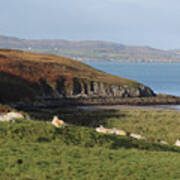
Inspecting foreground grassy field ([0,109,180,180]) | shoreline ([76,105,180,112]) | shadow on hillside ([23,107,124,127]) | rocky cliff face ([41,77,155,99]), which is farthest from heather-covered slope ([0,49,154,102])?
foreground grassy field ([0,109,180,180])

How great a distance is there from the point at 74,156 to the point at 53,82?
258 ft

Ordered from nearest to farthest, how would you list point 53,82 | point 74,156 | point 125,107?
point 74,156, point 125,107, point 53,82

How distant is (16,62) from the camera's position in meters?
108

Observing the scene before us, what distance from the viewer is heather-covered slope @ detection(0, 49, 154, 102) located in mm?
89562

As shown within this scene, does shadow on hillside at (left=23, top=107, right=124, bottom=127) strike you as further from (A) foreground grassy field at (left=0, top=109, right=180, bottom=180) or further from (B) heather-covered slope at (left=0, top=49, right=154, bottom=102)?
(A) foreground grassy field at (left=0, top=109, right=180, bottom=180)

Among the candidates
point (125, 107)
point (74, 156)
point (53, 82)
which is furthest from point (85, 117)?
point (74, 156)

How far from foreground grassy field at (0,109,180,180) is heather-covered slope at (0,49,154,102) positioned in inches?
2262

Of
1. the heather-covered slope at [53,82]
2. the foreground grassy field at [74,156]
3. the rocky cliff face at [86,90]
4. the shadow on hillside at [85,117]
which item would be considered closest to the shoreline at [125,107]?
the shadow on hillside at [85,117]

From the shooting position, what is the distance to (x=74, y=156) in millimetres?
20391

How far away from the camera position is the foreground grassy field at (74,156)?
677 inches

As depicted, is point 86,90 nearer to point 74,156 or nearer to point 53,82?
point 53,82

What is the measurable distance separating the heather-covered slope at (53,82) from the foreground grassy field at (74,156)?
189 ft

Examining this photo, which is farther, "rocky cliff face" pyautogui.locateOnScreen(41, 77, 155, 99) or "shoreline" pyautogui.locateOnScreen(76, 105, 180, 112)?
"rocky cliff face" pyautogui.locateOnScreen(41, 77, 155, 99)

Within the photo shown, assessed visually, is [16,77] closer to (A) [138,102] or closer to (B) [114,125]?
(A) [138,102]
